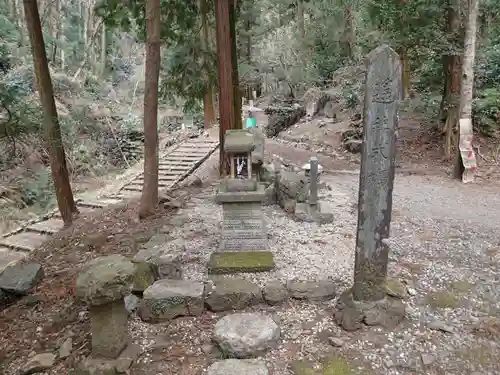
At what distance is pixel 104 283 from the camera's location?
3525 millimetres

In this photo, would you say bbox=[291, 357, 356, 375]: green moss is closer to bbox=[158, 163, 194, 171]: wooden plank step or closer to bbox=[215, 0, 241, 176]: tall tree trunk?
bbox=[215, 0, 241, 176]: tall tree trunk

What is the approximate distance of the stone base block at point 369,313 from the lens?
4.23 metres

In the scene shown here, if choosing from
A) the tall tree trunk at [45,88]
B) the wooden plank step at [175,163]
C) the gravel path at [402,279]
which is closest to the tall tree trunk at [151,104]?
the gravel path at [402,279]

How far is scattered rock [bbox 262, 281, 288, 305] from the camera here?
184 inches

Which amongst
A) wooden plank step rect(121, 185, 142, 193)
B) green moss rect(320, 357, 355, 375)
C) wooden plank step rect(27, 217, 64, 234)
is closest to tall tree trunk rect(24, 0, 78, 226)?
wooden plank step rect(27, 217, 64, 234)

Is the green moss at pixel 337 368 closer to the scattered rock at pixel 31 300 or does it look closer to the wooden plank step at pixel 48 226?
the scattered rock at pixel 31 300

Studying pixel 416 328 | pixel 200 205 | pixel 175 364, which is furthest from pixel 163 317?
pixel 200 205

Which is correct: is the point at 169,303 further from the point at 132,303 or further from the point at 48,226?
the point at 48,226

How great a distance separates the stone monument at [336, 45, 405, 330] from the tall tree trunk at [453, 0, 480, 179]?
649 centimetres

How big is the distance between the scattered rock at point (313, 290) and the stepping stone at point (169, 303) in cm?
105

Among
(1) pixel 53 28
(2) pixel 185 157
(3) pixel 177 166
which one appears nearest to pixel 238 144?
(3) pixel 177 166

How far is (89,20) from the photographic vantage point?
25.2m

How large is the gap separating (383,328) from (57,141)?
20.1 feet

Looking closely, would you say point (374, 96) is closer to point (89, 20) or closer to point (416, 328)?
point (416, 328)
